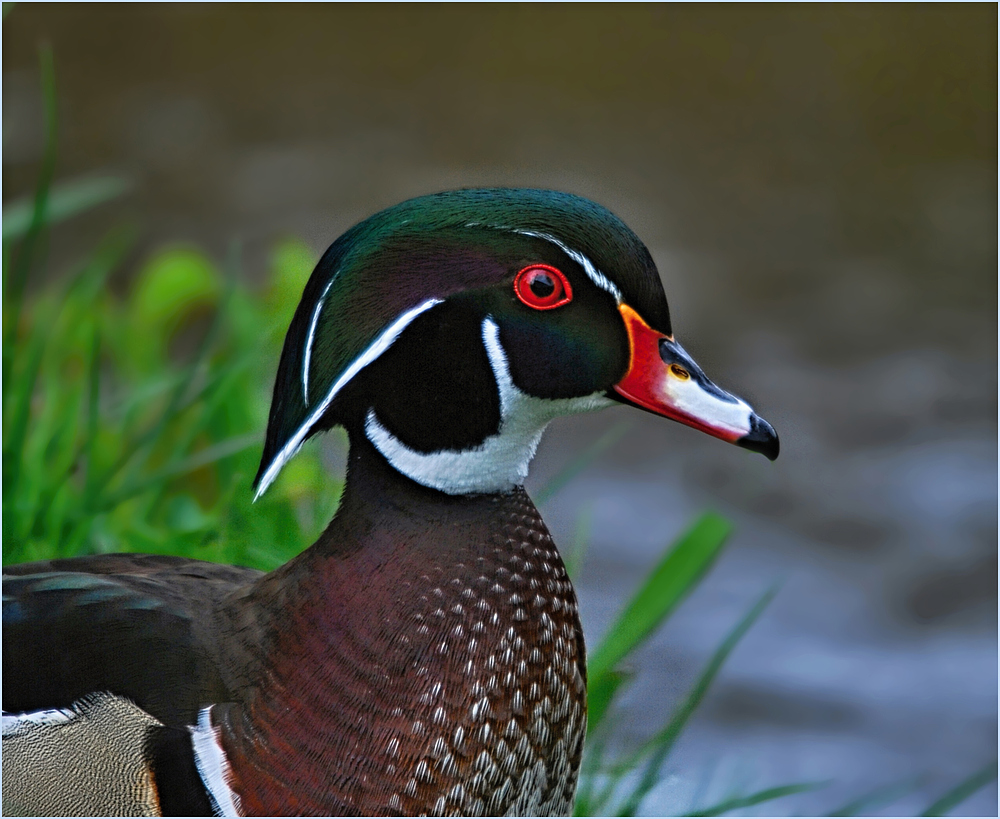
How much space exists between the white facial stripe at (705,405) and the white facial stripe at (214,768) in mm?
600

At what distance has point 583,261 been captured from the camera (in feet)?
4.42

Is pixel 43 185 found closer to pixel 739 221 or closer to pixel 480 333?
pixel 480 333

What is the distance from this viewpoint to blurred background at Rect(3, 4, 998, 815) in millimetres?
3049

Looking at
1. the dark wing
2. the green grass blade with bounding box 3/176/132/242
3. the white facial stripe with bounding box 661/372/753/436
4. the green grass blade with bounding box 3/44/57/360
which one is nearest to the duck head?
the white facial stripe with bounding box 661/372/753/436

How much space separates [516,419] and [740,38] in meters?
4.18

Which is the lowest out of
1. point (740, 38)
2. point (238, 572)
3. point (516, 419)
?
point (238, 572)

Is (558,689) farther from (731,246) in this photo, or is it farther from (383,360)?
(731,246)

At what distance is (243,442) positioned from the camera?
2.12 m

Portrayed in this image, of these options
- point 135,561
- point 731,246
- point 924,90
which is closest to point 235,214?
point 731,246

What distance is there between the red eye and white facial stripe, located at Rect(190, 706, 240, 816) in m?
0.56

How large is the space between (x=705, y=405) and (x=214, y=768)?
2.11 ft

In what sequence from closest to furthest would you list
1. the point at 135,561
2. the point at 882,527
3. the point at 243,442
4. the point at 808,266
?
the point at 135,561, the point at 243,442, the point at 882,527, the point at 808,266

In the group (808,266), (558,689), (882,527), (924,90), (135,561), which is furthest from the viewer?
(924,90)

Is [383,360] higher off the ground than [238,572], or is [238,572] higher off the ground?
[383,360]
